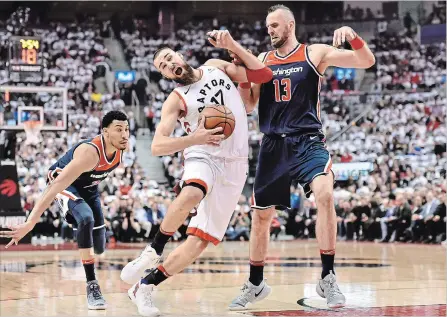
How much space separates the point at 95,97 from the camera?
967 inches

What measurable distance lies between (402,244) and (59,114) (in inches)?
307

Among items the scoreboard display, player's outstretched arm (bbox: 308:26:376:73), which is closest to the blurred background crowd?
the scoreboard display

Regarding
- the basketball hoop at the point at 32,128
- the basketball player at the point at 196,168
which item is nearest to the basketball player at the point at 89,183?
the basketball player at the point at 196,168

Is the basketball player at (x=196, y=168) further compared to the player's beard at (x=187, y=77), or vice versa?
the player's beard at (x=187, y=77)

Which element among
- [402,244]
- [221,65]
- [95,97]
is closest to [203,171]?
[221,65]

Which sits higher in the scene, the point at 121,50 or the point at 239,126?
the point at 121,50

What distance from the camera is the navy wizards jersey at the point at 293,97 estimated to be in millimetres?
5906

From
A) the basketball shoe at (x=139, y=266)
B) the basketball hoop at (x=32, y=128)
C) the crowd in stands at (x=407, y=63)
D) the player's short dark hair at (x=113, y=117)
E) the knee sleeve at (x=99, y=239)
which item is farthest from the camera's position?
the crowd in stands at (x=407, y=63)

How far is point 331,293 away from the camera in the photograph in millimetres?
5633

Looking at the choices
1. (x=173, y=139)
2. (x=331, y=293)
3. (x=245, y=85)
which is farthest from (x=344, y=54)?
(x=331, y=293)

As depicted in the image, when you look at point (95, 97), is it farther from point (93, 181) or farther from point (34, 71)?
point (93, 181)

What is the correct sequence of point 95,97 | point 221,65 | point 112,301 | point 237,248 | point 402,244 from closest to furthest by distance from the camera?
point 221,65
point 112,301
point 237,248
point 402,244
point 95,97

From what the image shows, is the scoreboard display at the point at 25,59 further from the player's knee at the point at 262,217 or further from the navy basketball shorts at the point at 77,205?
the player's knee at the point at 262,217

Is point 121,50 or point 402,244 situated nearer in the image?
point 402,244
